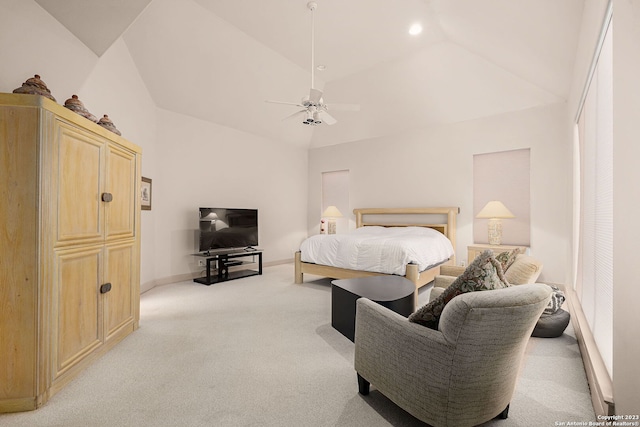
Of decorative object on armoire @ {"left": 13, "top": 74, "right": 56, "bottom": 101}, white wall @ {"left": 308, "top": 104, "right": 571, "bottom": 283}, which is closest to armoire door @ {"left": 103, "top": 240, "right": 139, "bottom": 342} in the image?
decorative object on armoire @ {"left": 13, "top": 74, "right": 56, "bottom": 101}

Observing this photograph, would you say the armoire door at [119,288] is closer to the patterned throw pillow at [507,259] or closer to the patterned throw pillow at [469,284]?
the patterned throw pillow at [469,284]

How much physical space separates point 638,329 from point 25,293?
2988 mm

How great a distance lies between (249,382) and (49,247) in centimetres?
151

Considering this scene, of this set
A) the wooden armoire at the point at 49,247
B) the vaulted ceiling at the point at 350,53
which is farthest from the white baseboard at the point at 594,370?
the wooden armoire at the point at 49,247

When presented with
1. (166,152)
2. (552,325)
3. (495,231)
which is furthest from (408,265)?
(166,152)

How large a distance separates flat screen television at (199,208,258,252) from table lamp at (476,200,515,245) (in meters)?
3.95

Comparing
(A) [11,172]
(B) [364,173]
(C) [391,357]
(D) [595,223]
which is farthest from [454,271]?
(A) [11,172]

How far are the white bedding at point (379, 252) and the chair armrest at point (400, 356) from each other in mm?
2167

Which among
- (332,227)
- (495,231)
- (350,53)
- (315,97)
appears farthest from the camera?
(332,227)

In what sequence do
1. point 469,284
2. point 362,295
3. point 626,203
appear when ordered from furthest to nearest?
point 362,295 < point 469,284 < point 626,203

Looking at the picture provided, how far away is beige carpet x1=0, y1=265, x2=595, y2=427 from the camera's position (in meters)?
1.74

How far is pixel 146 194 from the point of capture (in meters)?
4.61

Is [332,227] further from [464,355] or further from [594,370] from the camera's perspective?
[464,355]

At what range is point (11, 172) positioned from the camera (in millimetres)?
1822
